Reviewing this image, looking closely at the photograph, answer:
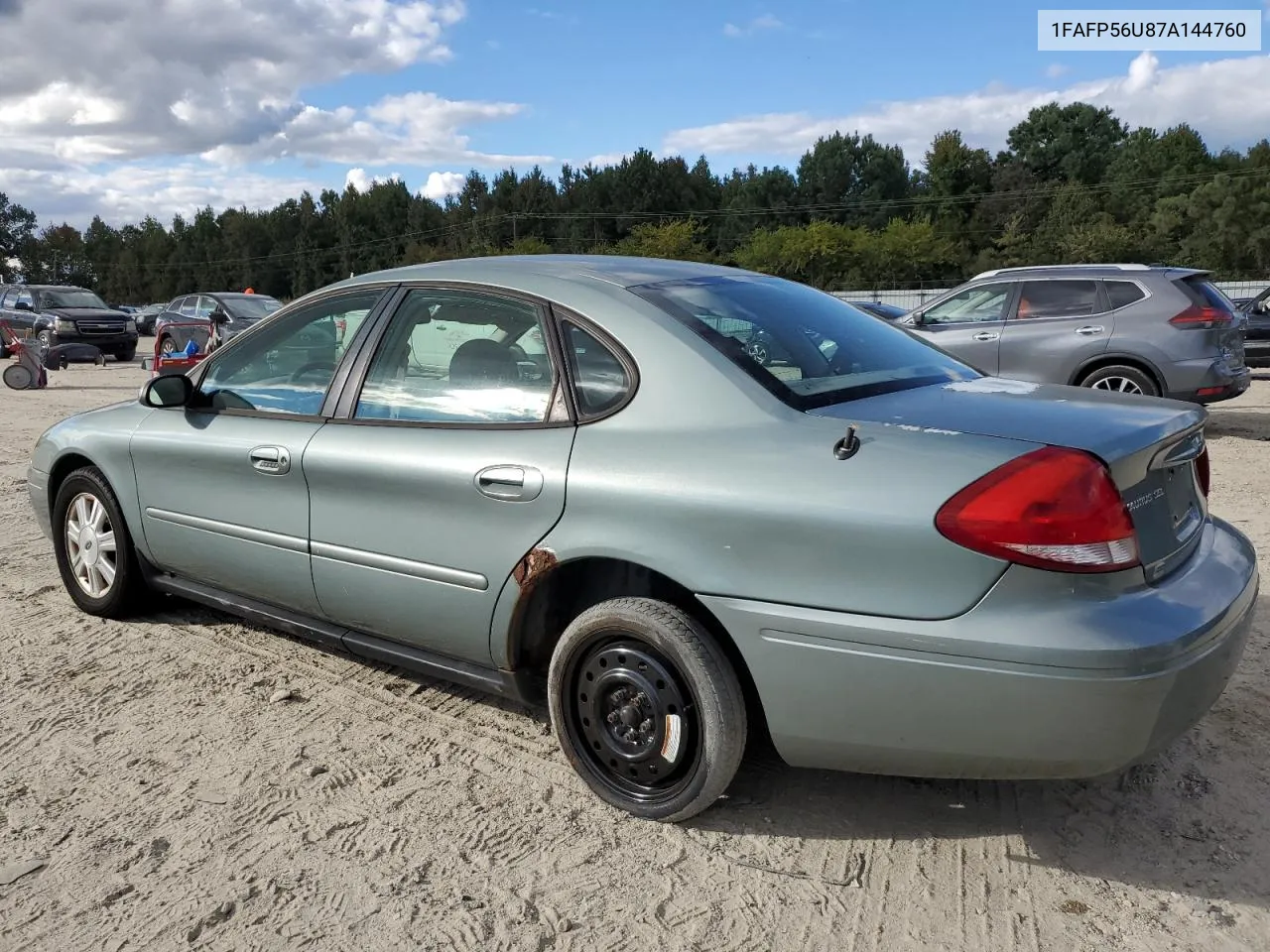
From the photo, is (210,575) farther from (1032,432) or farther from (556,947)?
(1032,432)

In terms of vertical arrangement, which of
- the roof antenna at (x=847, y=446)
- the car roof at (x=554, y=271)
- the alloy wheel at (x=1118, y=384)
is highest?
the car roof at (x=554, y=271)

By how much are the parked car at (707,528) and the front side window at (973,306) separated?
7.17 metres

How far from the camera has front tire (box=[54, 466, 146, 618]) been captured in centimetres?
444

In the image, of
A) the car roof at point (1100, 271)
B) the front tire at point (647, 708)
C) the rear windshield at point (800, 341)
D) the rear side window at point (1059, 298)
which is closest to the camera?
the front tire at point (647, 708)

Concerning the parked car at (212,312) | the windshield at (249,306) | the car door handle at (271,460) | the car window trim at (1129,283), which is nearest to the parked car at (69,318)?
the parked car at (212,312)

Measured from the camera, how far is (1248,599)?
8.79 ft

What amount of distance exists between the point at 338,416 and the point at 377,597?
2.22 feet

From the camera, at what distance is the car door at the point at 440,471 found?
2998 mm

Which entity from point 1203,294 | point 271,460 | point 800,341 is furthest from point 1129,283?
point 271,460

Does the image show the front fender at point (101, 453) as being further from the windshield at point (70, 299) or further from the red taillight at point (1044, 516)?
the windshield at point (70, 299)

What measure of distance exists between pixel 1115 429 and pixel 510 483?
1641mm

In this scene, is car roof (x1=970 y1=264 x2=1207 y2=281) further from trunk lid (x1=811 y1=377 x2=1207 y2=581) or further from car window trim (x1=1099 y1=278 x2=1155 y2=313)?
trunk lid (x1=811 y1=377 x2=1207 y2=581)

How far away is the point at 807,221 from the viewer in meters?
91.0

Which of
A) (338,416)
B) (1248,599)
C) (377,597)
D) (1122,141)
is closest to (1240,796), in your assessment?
(1248,599)
